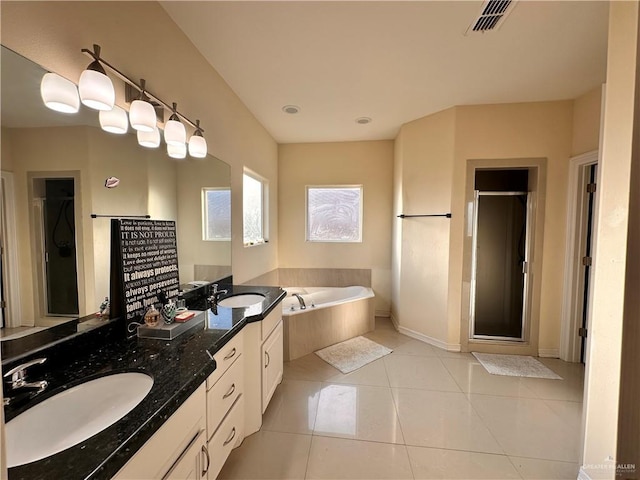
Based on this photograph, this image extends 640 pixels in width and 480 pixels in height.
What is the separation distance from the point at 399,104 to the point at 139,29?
93.8 inches

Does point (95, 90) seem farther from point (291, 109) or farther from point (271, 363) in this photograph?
point (291, 109)

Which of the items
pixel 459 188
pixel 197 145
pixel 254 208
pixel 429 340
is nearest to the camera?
pixel 197 145

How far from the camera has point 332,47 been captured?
2.01 metres

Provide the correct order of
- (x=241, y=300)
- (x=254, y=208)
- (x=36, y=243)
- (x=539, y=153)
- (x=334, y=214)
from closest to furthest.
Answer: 1. (x=36, y=243)
2. (x=241, y=300)
3. (x=539, y=153)
4. (x=254, y=208)
5. (x=334, y=214)

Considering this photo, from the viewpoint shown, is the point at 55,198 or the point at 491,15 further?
the point at 491,15

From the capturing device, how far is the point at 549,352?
2.96m

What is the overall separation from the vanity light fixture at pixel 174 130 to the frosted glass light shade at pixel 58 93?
0.51 m


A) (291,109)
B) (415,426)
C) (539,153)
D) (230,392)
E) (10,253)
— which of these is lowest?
(415,426)

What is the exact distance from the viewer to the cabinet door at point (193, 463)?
38.2 inches

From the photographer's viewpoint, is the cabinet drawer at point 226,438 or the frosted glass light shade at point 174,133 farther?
the frosted glass light shade at point 174,133

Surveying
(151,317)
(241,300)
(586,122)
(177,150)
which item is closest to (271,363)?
(241,300)

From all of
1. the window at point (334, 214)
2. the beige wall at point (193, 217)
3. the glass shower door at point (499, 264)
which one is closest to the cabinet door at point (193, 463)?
the beige wall at point (193, 217)

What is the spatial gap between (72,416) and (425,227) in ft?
10.7

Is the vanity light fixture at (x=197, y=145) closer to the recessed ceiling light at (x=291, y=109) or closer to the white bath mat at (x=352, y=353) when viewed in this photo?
the recessed ceiling light at (x=291, y=109)
